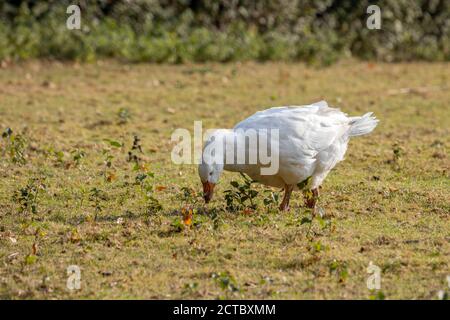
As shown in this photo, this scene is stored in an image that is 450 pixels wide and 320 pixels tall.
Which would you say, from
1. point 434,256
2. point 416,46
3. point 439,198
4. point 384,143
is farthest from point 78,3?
point 434,256

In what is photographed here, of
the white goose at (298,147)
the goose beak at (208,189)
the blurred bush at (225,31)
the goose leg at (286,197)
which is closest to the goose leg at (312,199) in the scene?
the white goose at (298,147)

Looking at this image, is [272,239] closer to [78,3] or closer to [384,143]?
[384,143]

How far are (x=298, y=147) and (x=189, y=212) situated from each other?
964 millimetres

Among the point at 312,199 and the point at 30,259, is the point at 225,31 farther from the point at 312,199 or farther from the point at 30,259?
the point at 30,259

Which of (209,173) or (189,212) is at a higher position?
(209,173)

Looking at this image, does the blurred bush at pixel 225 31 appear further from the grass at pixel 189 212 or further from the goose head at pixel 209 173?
the goose head at pixel 209 173

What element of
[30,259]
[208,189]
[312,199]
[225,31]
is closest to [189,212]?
[208,189]

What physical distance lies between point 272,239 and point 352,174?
2.23 m

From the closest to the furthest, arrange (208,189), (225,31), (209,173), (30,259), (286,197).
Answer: (30,259), (209,173), (208,189), (286,197), (225,31)

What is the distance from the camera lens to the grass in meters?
5.77

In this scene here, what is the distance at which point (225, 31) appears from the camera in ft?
51.3

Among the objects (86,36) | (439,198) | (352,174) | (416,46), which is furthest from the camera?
(416,46)

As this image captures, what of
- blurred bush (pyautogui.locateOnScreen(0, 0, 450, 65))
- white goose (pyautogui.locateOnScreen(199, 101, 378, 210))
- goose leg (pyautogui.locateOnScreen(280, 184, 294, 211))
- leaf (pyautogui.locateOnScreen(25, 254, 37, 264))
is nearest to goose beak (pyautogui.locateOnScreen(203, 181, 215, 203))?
white goose (pyautogui.locateOnScreen(199, 101, 378, 210))

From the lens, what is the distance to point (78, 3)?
15055 mm
